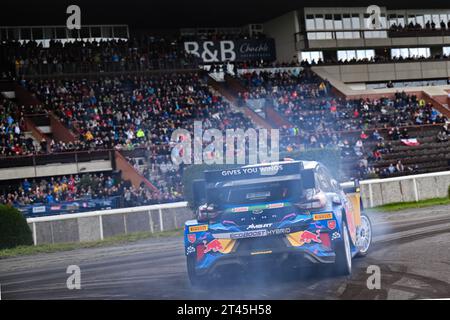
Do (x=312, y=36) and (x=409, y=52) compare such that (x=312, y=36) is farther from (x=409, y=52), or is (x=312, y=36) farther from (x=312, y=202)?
(x=312, y=202)

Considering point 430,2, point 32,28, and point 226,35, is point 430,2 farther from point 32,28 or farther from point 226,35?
point 226,35

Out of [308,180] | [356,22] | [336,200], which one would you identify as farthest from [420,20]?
[308,180]

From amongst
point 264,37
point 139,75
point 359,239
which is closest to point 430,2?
point 359,239

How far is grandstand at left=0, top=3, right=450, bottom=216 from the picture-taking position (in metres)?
23.2

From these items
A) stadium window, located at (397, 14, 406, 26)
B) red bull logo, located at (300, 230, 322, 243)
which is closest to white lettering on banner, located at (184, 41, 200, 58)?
stadium window, located at (397, 14, 406, 26)

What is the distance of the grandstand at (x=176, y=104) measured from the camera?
76.0 ft

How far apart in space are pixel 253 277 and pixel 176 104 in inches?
775

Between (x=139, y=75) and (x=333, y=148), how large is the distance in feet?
37.9

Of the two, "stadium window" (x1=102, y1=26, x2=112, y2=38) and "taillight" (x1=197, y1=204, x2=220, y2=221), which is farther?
"stadium window" (x1=102, y1=26, x2=112, y2=38)

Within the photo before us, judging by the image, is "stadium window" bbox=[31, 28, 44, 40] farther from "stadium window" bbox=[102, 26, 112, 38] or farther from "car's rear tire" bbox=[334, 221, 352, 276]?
"car's rear tire" bbox=[334, 221, 352, 276]

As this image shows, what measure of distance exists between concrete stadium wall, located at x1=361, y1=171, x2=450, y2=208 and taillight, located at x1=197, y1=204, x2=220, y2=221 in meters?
→ 13.8

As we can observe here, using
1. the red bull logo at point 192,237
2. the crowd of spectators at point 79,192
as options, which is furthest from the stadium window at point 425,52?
the red bull logo at point 192,237

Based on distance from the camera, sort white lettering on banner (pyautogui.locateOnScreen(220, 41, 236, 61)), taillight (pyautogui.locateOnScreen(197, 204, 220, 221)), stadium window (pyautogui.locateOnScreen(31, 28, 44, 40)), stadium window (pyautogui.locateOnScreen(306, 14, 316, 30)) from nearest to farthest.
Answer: taillight (pyautogui.locateOnScreen(197, 204, 220, 221)) < stadium window (pyautogui.locateOnScreen(31, 28, 44, 40)) < stadium window (pyautogui.locateOnScreen(306, 14, 316, 30)) < white lettering on banner (pyautogui.locateOnScreen(220, 41, 236, 61))

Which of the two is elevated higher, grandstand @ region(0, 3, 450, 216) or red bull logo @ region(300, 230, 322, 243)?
grandstand @ region(0, 3, 450, 216)
